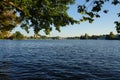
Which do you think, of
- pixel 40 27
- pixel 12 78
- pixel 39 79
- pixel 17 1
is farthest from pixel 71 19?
pixel 12 78

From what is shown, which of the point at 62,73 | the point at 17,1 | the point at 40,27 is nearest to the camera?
the point at 17,1

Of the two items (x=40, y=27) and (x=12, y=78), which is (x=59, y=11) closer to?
(x=40, y=27)

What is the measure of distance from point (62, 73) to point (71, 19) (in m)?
8.75

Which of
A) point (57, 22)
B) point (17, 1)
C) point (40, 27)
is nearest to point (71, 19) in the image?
point (57, 22)

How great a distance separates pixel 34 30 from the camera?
23.7 meters

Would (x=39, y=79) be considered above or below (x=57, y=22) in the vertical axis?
below

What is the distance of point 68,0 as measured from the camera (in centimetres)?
2266

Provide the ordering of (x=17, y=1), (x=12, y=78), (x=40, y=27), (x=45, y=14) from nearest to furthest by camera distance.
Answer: (x=17, y=1) → (x=45, y=14) → (x=40, y=27) → (x=12, y=78)

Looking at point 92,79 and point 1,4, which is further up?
point 1,4

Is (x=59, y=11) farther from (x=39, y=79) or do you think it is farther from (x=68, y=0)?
(x=39, y=79)

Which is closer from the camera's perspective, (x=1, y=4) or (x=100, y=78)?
(x=1, y=4)

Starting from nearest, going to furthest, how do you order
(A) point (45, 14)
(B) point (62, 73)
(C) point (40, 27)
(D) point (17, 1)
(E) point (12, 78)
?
(D) point (17, 1) < (A) point (45, 14) < (C) point (40, 27) < (E) point (12, 78) < (B) point (62, 73)

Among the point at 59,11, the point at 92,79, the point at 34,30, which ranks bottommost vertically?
the point at 92,79

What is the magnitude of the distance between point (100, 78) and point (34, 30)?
8.75 metres
